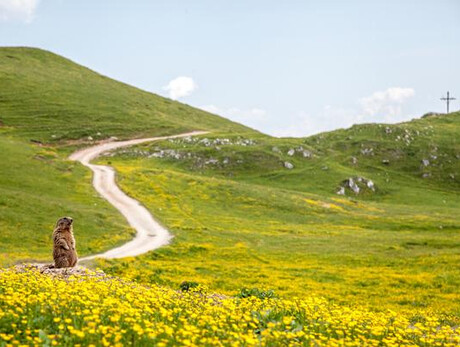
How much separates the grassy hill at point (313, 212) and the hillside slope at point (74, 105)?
22.3m

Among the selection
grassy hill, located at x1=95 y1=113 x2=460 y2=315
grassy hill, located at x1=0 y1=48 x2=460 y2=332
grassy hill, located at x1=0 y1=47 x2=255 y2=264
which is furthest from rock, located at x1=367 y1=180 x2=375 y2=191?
grassy hill, located at x1=0 y1=47 x2=255 y2=264

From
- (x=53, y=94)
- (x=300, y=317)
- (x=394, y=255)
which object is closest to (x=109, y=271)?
(x=300, y=317)

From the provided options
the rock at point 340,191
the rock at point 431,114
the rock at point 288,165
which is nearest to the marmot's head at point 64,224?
the rock at point 340,191

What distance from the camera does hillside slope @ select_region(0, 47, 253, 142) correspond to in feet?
389

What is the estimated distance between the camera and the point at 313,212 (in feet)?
226

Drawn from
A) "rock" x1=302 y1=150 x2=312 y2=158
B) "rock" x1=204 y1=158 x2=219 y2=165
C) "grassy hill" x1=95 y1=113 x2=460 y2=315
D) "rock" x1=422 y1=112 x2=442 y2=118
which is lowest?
"grassy hill" x1=95 y1=113 x2=460 y2=315

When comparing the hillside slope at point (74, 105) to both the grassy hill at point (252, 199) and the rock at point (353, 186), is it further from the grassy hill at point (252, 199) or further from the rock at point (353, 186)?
the rock at point (353, 186)

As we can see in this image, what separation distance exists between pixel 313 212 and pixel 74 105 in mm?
91127

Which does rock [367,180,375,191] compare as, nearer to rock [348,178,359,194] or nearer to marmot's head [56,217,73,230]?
rock [348,178,359,194]

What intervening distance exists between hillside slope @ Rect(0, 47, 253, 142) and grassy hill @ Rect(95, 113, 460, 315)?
22295mm

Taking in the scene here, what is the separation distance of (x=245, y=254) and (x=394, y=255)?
14.0 metres

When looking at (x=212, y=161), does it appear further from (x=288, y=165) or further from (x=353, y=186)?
(x=353, y=186)

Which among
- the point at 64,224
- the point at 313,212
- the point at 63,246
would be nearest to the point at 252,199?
the point at 313,212

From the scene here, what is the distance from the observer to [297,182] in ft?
301
